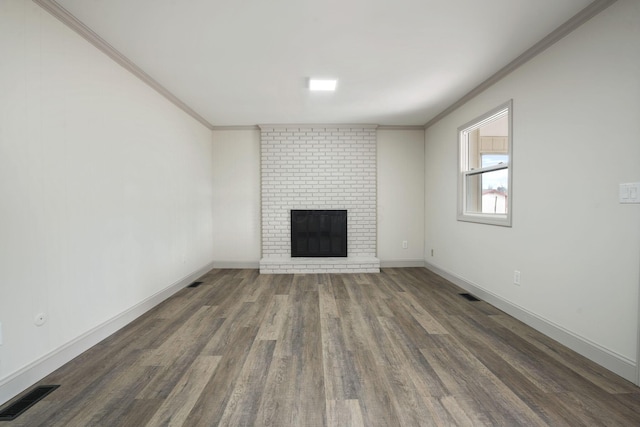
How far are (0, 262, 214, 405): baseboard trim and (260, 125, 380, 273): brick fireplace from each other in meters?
2.26

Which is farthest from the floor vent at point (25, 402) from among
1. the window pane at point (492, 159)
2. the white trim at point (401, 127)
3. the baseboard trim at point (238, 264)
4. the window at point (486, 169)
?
the white trim at point (401, 127)

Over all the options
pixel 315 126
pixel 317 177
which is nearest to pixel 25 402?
pixel 317 177

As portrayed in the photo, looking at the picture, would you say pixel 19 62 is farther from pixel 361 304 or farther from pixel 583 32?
pixel 583 32

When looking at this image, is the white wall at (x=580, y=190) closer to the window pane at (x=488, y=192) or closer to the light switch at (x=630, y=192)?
the light switch at (x=630, y=192)

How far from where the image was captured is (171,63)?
109 inches

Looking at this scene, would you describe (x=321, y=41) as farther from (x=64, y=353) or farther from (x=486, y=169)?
(x=64, y=353)

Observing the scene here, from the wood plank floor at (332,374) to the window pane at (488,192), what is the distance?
1211 mm

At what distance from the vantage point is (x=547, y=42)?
2.36m

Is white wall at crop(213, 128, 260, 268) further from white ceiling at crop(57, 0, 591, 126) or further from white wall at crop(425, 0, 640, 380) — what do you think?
white wall at crop(425, 0, 640, 380)

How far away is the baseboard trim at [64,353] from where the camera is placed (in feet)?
5.40

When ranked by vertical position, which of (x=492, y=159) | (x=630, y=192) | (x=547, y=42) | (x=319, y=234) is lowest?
(x=319, y=234)

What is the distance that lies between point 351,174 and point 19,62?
4.12 m

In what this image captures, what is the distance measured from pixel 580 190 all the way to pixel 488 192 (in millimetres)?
1441

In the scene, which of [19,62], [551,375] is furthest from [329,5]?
[551,375]
